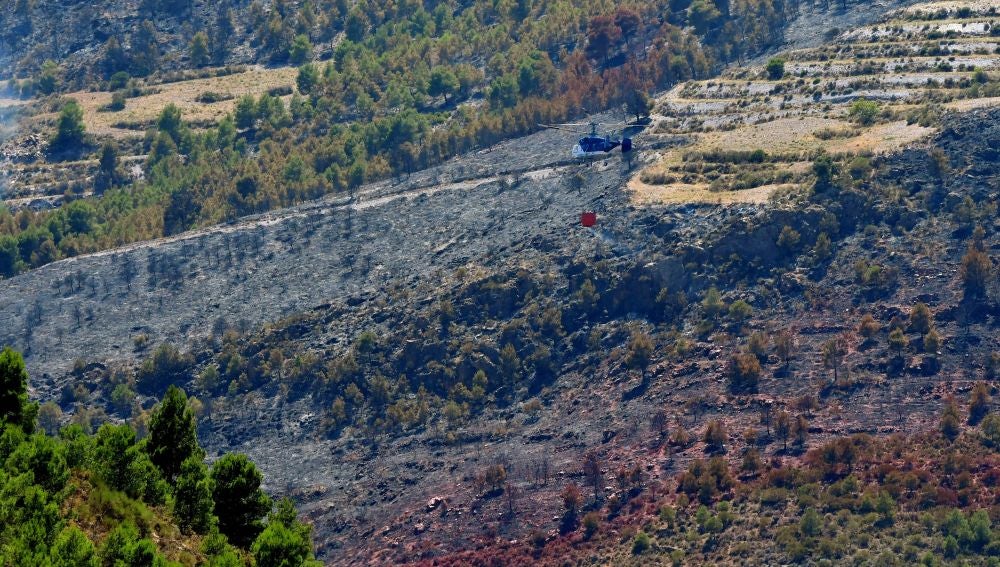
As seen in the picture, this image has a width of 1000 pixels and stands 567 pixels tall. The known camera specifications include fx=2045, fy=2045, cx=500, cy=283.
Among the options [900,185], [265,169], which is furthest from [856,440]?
[265,169]

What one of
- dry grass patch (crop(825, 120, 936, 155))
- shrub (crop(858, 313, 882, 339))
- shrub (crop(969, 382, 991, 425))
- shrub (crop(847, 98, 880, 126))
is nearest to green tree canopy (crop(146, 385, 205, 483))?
shrub (crop(969, 382, 991, 425))

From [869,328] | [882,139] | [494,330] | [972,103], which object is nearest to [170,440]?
[869,328]

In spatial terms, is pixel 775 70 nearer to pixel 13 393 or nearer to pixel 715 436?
pixel 715 436

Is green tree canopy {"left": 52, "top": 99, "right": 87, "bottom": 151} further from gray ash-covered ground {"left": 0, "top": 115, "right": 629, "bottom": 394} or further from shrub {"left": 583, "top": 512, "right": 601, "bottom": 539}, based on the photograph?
shrub {"left": 583, "top": 512, "right": 601, "bottom": 539}

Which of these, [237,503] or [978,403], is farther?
[978,403]

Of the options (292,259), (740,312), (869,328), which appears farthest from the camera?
(292,259)

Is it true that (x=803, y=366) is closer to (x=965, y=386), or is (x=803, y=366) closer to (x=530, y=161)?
(x=965, y=386)

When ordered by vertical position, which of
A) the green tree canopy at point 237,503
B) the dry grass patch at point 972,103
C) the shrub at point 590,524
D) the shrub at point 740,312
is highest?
the green tree canopy at point 237,503

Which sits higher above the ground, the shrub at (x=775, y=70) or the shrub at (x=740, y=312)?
the shrub at (x=775, y=70)

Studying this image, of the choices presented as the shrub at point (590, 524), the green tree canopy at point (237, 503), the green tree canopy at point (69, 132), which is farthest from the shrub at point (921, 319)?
the green tree canopy at point (69, 132)

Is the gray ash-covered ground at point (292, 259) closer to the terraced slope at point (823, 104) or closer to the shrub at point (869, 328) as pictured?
the terraced slope at point (823, 104)

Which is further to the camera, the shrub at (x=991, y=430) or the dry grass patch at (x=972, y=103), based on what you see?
the dry grass patch at (x=972, y=103)

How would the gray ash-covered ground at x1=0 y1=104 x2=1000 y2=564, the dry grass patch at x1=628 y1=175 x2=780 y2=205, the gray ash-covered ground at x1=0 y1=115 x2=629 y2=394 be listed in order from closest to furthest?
the gray ash-covered ground at x1=0 y1=104 x2=1000 y2=564
the dry grass patch at x1=628 y1=175 x2=780 y2=205
the gray ash-covered ground at x1=0 y1=115 x2=629 y2=394
